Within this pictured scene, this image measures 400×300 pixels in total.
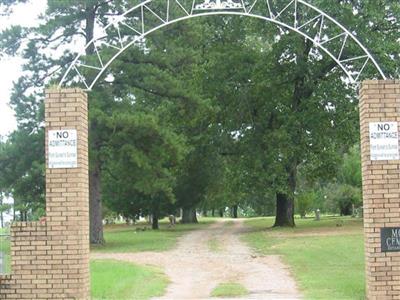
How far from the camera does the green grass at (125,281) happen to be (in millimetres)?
13833

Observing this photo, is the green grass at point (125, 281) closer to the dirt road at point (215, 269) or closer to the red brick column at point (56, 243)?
the dirt road at point (215, 269)

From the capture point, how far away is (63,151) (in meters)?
11.1

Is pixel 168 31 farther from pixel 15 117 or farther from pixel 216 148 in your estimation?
pixel 216 148

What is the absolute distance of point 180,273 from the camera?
60.2ft

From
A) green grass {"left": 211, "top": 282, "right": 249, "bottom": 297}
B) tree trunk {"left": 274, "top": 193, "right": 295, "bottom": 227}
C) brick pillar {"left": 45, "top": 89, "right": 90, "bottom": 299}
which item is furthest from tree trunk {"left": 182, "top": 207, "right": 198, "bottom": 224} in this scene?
brick pillar {"left": 45, "top": 89, "right": 90, "bottom": 299}

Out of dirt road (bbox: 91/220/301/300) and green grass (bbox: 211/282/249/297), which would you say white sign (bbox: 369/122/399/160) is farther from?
green grass (bbox: 211/282/249/297)

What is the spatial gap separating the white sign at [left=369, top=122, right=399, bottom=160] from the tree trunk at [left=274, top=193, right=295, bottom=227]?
28.5 meters

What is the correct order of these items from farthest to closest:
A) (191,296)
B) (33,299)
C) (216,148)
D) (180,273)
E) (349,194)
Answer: (349,194) → (216,148) → (180,273) → (191,296) → (33,299)

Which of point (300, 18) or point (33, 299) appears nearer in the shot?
point (33, 299)

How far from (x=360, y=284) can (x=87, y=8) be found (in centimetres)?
1822

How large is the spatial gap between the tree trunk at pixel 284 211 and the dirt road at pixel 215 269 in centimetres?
1102

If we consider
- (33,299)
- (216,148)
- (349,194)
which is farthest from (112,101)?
(349,194)

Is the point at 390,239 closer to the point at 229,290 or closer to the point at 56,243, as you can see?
the point at 229,290

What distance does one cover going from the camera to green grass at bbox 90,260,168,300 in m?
13.8
